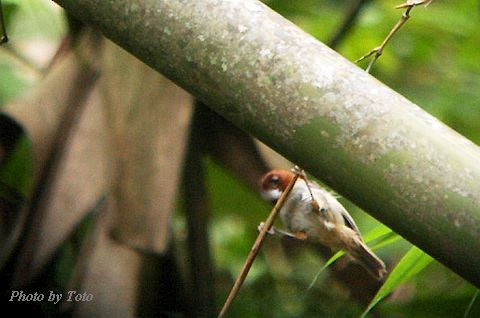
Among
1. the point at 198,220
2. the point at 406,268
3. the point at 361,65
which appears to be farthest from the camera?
the point at 361,65

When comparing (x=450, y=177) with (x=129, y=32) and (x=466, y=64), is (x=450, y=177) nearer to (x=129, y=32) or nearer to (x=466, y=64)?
(x=129, y=32)

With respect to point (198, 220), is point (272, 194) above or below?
below

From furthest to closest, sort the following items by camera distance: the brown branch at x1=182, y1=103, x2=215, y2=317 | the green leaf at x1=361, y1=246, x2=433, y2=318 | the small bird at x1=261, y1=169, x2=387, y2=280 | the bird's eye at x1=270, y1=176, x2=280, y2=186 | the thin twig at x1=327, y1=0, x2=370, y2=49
A: the thin twig at x1=327, y1=0, x2=370, y2=49 → the brown branch at x1=182, y1=103, x2=215, y2=317 → the bird's eye at x1=270, y1=176, x2=280, y2=186 → the small bird at x1=261, y1=169, x2=387, y2=280 → the green leaf at x1=361, y1=246, x2=433, y2=318

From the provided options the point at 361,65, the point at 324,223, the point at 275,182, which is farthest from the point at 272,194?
the point at 361,65

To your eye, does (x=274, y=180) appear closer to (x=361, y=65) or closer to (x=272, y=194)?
(x=272, y=194)

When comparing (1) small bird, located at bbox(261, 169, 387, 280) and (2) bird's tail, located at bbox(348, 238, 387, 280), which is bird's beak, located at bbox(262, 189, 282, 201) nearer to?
(1) small bird, located at bbox(261, 169, 387, 280)

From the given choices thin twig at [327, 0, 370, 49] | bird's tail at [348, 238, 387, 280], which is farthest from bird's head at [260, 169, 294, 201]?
thin twig at [327, 0, 370, 49]

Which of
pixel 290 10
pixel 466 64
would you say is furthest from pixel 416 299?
pixel 290 10
